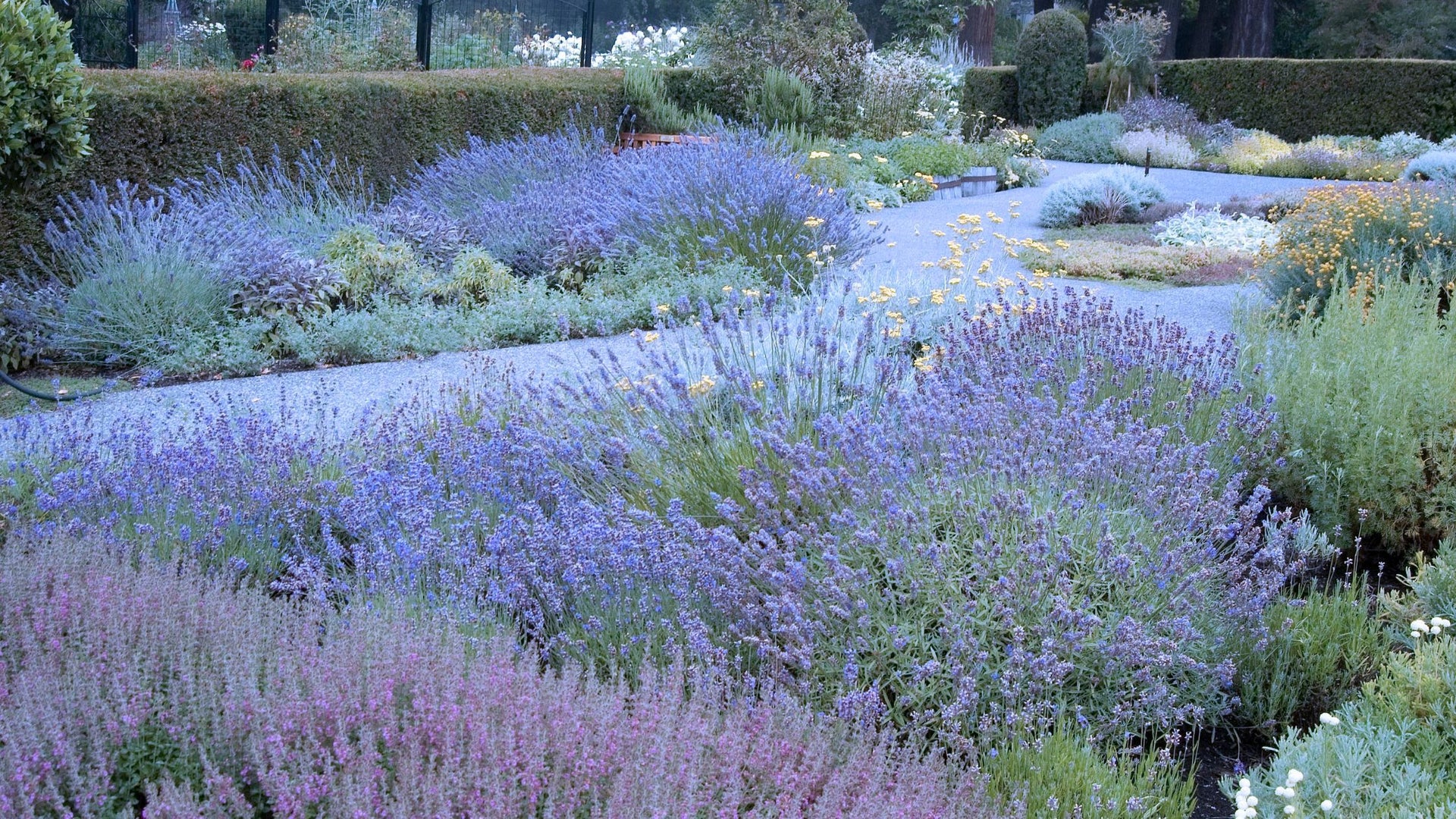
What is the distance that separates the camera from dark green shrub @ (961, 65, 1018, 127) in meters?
21.4

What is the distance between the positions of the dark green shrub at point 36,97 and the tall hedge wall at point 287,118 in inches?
46.2

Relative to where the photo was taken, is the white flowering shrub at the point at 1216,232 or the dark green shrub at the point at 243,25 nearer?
the white flowering shrub at the point at 1216,232

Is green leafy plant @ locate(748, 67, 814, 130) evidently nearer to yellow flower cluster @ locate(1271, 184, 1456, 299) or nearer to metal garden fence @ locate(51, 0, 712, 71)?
metal garden fence @ locate(51, 0, 712, 71)

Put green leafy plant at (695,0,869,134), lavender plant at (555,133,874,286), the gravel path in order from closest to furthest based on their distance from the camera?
1. the gravel path
2. lavender plant at (555,133,874,286)
3. green leafy plant at (695,0,869,134)

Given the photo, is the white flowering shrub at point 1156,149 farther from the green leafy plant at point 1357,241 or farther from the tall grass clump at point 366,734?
the tall grass clump at point 366,734

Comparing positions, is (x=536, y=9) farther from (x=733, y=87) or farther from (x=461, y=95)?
(x=461, y=95)

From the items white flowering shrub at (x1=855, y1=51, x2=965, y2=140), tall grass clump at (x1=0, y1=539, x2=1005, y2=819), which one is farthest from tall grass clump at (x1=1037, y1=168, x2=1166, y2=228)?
tall grass clump at (x1=0, y1=539, x2=1005, y2=819)

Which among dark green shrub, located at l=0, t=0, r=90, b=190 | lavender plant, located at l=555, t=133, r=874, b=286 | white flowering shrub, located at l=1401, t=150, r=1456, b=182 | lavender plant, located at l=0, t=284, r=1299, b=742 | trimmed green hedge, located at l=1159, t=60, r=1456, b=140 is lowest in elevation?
lavender plant, located at l=0, t=284, r=1299, b=742

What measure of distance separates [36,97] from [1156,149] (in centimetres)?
1588

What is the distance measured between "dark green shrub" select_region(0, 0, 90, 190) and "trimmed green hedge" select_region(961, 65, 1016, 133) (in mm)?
16895

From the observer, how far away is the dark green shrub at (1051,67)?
20781 mm

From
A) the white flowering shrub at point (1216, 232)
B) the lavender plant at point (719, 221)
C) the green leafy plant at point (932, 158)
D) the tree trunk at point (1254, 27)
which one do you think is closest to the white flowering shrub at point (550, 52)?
the green leafy plant at point (932, 158)

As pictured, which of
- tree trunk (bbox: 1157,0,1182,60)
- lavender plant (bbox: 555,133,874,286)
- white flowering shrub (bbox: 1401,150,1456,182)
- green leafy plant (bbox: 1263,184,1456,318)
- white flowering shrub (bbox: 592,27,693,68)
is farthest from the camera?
tree trunk (bbox: 1157,0,1182,60)

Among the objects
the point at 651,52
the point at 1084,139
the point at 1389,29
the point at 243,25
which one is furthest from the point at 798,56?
the point at 1389,29
